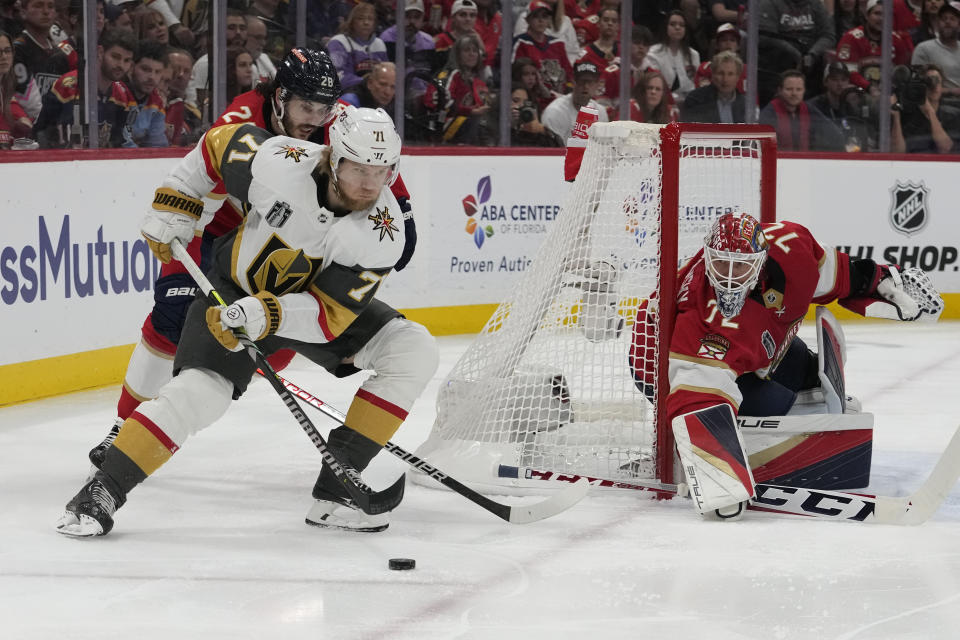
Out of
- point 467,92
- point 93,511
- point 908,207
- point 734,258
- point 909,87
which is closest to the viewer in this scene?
point 93,511

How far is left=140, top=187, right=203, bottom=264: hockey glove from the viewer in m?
3.06

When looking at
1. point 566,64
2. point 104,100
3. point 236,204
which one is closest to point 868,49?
point 566,64

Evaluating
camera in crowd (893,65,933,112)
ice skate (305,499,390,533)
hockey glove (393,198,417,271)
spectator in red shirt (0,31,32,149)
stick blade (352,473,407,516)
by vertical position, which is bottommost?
ice skate (305,499,390,533)

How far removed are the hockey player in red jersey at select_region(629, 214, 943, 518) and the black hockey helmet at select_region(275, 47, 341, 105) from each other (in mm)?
968

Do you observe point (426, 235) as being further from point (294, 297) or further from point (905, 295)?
point (294, 297)

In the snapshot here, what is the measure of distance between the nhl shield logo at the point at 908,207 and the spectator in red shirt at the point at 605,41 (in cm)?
164

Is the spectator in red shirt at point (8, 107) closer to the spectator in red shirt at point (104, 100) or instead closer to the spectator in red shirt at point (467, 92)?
the spectator in red shirt at point (104, 100)

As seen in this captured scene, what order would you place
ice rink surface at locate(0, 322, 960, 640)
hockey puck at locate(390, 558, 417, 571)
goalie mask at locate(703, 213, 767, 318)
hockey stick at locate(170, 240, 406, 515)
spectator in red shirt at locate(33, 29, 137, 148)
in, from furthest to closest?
spectator in red shirt at locate(33, 29, 137, 148) → goalie mask at locate(703, 213, 767, 318) → hockey stick at locate(170, 240, 406, 515) → hockey puck at locate(390, 558, 417, 571) → ice rink surface at locate(0, 322, 960, 640)

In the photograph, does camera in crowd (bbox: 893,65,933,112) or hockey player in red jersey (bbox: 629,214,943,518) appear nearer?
hockey player in red jersey (bbox: 629,214,943,518)

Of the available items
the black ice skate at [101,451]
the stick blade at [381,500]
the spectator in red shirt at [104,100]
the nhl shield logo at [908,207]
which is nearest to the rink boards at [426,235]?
the nhl shield logo at [908,207]

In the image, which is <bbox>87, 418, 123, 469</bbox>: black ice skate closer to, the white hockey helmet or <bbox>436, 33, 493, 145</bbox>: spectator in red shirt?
the white hockey helmet

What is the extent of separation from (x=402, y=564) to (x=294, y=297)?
0.59 m

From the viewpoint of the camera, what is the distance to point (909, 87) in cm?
757

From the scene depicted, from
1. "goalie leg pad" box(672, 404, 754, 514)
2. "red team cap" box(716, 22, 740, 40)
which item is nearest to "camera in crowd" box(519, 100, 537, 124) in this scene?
"red team cap" box(716, 22, 740, 40)
